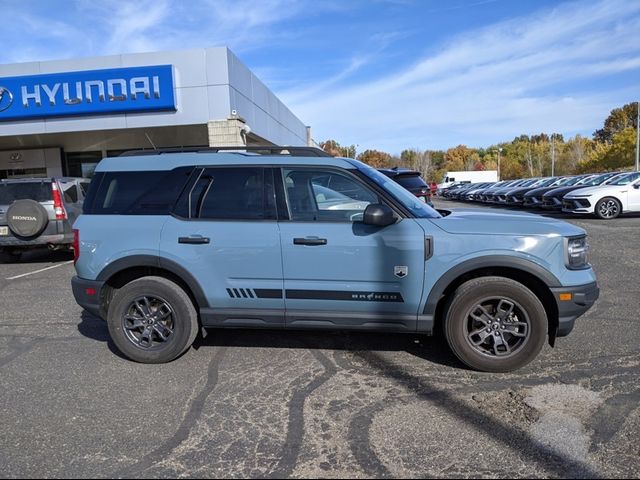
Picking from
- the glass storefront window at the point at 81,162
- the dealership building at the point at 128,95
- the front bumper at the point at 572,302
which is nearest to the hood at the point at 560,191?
the dealership building at the point at 128,95

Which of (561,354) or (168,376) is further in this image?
(561,354)

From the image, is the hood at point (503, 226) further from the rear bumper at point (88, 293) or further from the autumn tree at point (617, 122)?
the autumn tree at point (617, 122)

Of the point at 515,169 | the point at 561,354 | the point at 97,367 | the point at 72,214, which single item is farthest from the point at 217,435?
the point at 515,169

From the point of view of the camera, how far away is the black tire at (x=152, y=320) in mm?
4387

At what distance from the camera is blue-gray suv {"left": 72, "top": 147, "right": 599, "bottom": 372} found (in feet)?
13.1

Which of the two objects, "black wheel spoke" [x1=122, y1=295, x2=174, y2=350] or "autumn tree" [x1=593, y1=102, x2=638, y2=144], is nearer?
"black wheel spoke" [x1=122, y1=295, x2=174, y2=350]

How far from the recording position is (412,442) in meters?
3.09

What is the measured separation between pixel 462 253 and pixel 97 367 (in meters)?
3.35

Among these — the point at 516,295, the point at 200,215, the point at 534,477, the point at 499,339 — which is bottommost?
the point at 534,477

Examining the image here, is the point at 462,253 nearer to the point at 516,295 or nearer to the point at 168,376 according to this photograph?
the point at 516,295

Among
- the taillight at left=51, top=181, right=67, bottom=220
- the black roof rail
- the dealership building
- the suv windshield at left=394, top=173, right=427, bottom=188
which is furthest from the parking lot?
the dealership building

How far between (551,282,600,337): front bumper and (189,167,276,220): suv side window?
247 centimetres

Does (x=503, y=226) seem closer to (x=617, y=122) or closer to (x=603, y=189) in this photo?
(x=603, y=189)

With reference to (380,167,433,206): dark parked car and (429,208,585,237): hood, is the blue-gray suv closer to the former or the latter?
(429,208,585,237): hood
